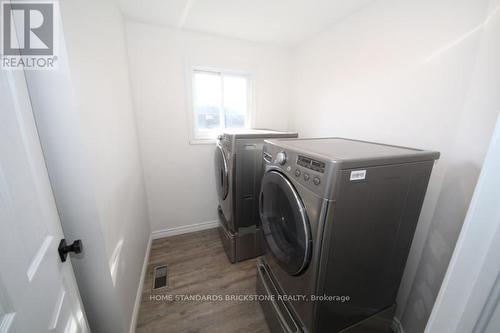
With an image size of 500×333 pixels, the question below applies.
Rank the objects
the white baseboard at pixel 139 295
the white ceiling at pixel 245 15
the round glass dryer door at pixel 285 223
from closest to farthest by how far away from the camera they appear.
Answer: the round glass dryer door at pixel 285 223
the white baseboard at pixel 139 295
the white ceiling at pixel 245 15

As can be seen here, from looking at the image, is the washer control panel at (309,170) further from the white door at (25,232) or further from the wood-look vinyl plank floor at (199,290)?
the wood-look vinyl plank floor at (199,290)

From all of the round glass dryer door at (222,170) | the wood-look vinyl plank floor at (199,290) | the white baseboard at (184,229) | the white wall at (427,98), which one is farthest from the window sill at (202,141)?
the white wall at (427,98)

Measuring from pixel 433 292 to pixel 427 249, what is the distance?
0.77 feet

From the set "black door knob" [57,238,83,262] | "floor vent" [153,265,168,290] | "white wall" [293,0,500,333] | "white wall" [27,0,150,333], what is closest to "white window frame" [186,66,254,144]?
"white wall" [27,0,150,333]

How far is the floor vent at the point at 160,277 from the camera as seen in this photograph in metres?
1.65

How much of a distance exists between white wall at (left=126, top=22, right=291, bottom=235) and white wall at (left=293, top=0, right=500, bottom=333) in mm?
943

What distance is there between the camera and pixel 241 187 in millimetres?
1697

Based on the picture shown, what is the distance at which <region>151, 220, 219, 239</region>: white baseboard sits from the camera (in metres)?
2.29

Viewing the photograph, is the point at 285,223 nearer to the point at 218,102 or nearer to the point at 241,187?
the point at 241,187

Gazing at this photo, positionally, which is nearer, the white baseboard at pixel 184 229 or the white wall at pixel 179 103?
the white wall at pixel 179 103

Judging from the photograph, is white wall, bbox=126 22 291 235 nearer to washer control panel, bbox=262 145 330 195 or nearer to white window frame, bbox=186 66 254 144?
white window frame, bbox=186 66 254 144

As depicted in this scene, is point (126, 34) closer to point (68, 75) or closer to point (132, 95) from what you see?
point (132, 95)

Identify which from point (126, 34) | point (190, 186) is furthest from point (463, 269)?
point (126, 34)

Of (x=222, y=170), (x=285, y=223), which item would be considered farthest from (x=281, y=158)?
(x=222, y=170)
